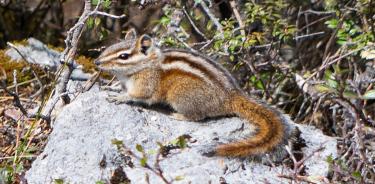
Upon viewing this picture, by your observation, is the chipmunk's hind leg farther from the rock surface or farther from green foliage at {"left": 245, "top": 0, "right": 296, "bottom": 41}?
green foliage at {"left": 245, "top": 0, "right": 296, "bottom": 41}

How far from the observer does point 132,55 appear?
19.0 feet

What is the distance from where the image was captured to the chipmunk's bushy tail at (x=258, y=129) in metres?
4.99

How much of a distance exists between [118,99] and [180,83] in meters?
0.47

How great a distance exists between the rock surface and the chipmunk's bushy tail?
7 cm

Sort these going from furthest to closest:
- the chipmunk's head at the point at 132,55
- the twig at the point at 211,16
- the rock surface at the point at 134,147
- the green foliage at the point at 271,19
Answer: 1. the twig at the point at 211,16
2. the green foliage at the point at 271,19
3. the chipmunk's head at the point at 132,55
4. the rock surface at the point at 134,147

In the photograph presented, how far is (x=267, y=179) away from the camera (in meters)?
4.96

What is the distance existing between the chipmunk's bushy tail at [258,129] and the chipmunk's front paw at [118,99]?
0.74m

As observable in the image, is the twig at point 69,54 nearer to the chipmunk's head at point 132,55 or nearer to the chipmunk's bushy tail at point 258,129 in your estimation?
the chipmunk's head at point 132,55

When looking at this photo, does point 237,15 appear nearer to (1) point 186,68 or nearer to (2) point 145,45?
(2) point 145,45

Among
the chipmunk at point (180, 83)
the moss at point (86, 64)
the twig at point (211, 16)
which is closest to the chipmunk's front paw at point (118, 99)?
the chipmunk at point (180, 83)

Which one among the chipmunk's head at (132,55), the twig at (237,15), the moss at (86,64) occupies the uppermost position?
the twig at (237,15)

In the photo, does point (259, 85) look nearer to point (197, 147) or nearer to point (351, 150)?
point (351, 150)

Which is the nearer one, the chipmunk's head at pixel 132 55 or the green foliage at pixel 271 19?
the chipmunk's head at pixel 132 55

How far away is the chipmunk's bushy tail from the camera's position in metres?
4.99
